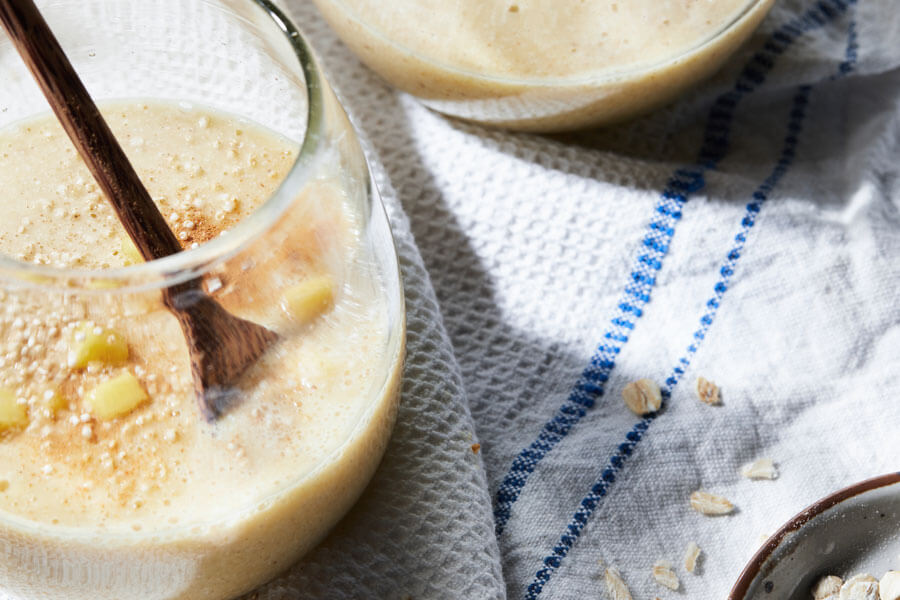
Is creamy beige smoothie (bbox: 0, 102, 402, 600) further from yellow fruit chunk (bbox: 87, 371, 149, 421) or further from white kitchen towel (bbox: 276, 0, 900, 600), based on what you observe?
white kitchen towel (bbox: 276, 0, 900, 600)

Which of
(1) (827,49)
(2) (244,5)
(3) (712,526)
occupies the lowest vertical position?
(3) (712,526)

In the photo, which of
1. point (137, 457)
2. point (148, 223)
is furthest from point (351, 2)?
point (137, 457)

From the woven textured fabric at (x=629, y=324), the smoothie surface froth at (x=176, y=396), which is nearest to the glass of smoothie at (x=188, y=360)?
the smoothie surface froth at (x=176, y=396)

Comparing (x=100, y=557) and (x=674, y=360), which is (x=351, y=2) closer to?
(x=674, y=360)

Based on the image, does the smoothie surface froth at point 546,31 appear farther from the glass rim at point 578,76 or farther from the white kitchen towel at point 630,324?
the white kitchen towel at point 630,324

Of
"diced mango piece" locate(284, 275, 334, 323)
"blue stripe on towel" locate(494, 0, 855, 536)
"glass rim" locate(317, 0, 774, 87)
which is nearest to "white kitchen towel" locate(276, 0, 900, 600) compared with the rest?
"blue stripe on towel" locate(494, 0, 855, 536)

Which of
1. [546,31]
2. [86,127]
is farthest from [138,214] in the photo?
[546,31]
